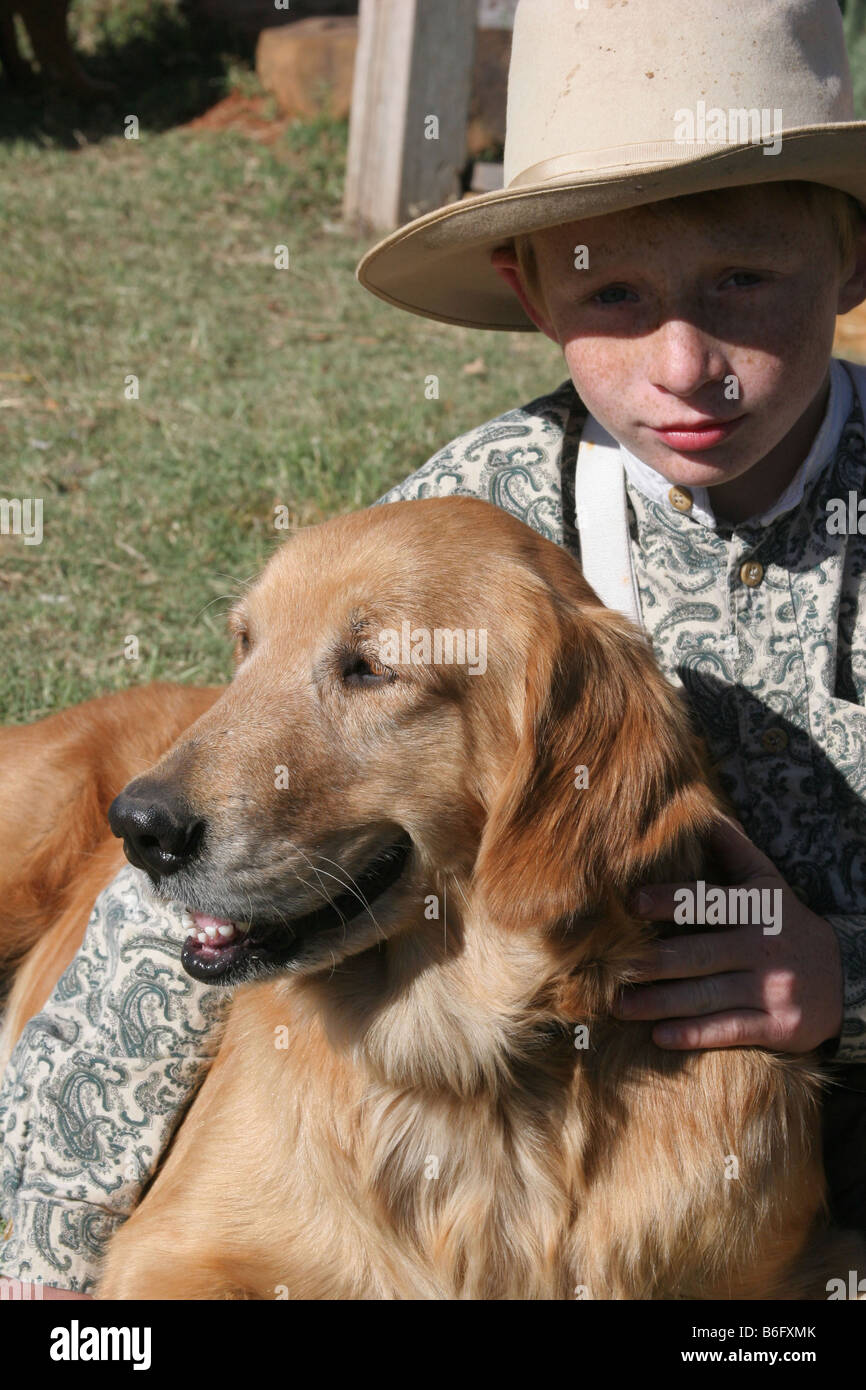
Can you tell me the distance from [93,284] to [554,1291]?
635 cm

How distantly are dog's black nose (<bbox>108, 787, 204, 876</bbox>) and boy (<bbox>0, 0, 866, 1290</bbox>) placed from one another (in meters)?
0.61

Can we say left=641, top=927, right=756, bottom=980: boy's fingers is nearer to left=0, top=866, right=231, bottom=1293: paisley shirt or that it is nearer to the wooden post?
left=0, top=866, right=231, bottom=1293: paisley shirt

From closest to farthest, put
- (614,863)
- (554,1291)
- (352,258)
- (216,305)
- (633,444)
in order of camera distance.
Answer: (614,863), (554,1291), (633,444), (216,305), (352,258)

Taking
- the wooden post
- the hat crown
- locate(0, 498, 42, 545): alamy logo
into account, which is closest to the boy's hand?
the hat crown

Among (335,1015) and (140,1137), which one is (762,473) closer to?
(335,1015)

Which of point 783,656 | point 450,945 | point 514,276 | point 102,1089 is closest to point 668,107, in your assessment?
point 514,276

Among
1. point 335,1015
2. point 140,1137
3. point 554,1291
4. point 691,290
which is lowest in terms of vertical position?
point 554,1291

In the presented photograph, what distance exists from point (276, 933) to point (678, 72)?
1.68 meters

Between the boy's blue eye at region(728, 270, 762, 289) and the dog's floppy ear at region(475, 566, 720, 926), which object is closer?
the dog's floppy ear at region(475, 566, 720, 926)

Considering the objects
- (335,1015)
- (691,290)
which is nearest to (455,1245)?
(335,1015)

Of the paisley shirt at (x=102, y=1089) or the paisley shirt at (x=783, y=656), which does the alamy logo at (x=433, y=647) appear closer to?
the paisley shirt at (x=783, y=656)

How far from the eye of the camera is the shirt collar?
2.80 metres

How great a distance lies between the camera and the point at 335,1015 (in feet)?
8.37
